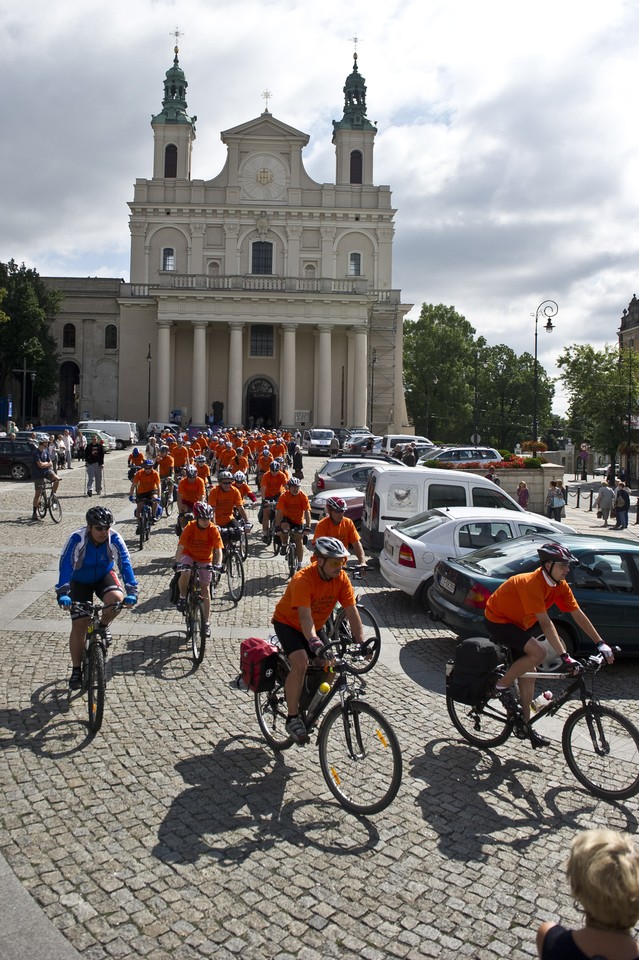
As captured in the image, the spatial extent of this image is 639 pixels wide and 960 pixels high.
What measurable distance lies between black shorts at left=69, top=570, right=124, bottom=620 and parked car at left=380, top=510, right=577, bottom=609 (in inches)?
210

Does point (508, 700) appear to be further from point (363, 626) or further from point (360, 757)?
point (363, 626)

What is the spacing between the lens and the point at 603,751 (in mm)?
5953

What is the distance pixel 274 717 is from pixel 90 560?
210 cm

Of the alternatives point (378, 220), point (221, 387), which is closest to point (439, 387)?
point (378, 220)

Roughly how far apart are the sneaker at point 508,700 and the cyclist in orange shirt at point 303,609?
4.90 ft

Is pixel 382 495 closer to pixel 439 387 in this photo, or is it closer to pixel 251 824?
pixel 251 824

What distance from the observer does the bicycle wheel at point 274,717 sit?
6.41 m

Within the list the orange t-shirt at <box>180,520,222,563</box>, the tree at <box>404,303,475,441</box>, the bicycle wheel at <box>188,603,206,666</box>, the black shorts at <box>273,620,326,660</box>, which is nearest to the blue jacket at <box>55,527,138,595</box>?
the black shorts at <box>273,620,326,660</box>

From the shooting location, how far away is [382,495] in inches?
600

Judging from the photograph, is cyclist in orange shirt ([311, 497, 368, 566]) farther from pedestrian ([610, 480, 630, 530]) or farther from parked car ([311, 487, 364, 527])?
pedestrian ([610, 480, 630, 530])

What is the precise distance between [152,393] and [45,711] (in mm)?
56310

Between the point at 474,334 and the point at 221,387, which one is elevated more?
the point at 474,334

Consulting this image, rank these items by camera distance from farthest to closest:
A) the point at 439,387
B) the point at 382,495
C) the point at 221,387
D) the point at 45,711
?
the point at 439,387, the point at 221,387, the point at 382,495, the point at 45,711


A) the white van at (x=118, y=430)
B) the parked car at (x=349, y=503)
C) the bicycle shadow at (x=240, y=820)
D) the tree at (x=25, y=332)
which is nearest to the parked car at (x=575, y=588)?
the bicycle shadow at (x=240, y=820)
